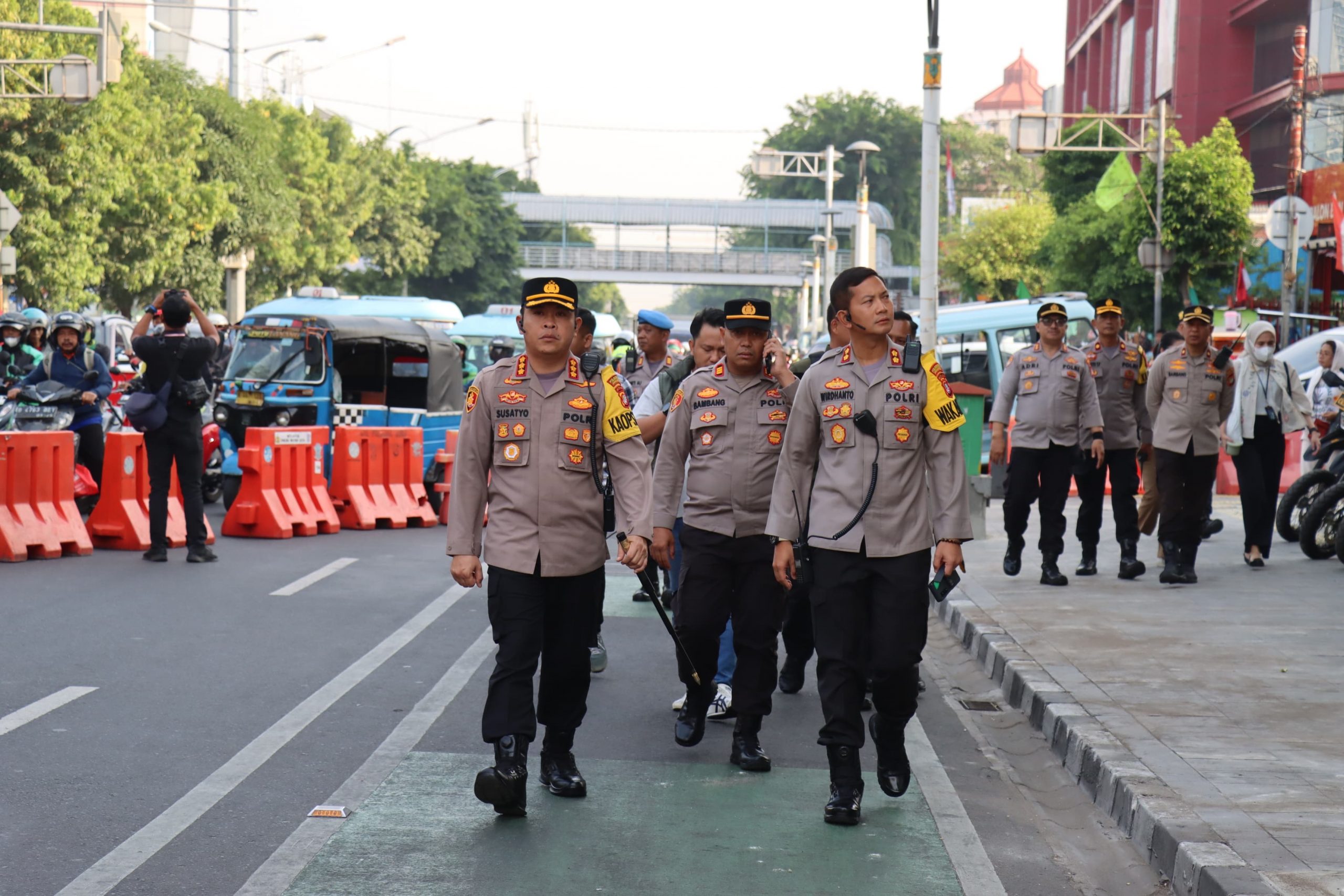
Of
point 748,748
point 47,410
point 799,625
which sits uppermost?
point 47,410

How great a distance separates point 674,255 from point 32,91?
58393 mm

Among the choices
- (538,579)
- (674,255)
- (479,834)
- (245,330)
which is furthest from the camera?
(674,255)

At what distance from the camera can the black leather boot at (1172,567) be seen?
11.2 m

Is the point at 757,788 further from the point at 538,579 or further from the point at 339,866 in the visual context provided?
the point at 339,866

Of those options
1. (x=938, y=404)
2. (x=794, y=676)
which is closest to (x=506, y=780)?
(x=938, y=404)

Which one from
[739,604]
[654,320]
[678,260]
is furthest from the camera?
[678,260]

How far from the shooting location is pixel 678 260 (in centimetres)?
8644

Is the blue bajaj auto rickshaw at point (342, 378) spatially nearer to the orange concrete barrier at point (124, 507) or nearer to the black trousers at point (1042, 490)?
the orange concrete barrier at point (124, 507)

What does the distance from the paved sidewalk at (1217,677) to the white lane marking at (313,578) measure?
4425mm

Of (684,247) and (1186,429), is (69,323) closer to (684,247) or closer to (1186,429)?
(1186,429)

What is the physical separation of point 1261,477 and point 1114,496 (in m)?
1.25

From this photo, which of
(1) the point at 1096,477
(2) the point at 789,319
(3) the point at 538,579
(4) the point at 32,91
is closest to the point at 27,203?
(4) the point at 32,91

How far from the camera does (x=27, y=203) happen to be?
2992cm

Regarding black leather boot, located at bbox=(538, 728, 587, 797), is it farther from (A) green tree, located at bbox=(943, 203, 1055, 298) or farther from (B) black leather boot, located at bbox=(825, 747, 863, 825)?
(A) green tree, located at bbox=(943, 203, 1055, 298)
